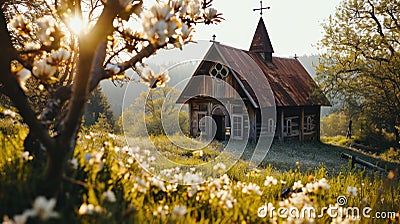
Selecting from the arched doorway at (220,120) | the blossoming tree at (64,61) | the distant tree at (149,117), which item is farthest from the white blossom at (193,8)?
the arched doorway at (220,120)

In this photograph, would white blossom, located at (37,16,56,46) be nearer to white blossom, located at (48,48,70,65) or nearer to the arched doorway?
white blossom, located at (48,48,70,65)

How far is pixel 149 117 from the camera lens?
28734 millimetres

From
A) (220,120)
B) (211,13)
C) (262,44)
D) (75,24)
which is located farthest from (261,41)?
(75,24)

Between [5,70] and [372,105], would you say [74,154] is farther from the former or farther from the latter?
[372,105]

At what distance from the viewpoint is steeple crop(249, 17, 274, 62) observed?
22.9 metres

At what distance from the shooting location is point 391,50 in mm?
19766

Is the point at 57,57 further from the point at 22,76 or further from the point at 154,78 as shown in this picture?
the point at 154,78

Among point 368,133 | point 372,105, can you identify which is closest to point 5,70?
point 372,105

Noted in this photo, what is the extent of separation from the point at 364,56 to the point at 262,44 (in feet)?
19.5

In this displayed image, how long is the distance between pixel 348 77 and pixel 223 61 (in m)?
8.51

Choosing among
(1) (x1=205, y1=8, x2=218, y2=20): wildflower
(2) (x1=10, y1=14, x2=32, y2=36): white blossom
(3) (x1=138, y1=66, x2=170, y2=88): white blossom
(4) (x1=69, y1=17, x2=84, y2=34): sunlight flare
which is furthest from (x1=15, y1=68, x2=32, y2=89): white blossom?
(1) (x1=205, y1=8, x2=218, y2=20): wildflower

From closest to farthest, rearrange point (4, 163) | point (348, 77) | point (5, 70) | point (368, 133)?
point (5, 70) < point (4, 163) < point (348, 77) < point (368, 133)

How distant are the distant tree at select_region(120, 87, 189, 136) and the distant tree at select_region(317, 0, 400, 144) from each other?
9555mm

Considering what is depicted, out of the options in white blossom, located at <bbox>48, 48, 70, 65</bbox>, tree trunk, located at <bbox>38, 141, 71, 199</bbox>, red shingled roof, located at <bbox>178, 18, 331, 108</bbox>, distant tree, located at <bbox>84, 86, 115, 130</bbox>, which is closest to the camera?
tree trunk, located at <bbox>38, 141, 71, 199</bbox>
